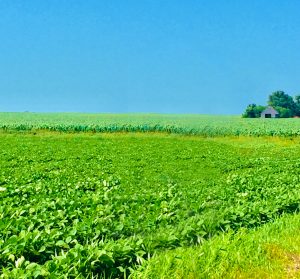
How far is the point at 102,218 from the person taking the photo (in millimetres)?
8031

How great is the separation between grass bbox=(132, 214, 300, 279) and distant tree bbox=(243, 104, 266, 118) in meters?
87.8

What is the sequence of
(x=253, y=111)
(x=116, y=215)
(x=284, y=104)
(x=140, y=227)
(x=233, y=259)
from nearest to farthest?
(x=233, y=259)
(x=140, y=227)
(x=116, y=215)
(x=253, y=111)
(x=284, y=104)

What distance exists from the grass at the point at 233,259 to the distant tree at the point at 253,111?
87.8 m

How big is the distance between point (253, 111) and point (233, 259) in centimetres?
8975

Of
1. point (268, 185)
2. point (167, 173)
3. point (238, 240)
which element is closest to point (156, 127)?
point (167, 173)

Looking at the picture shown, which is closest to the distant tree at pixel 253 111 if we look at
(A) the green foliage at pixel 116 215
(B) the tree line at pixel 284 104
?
(B) the tree line at pixel 284 104

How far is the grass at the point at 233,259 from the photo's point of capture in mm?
6262

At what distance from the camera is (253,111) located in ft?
309

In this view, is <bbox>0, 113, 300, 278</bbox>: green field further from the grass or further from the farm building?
the farm building

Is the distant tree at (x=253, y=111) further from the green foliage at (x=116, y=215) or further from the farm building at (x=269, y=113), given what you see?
the green foliage at (x=116, y=215)

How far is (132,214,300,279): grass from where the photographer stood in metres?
6.26

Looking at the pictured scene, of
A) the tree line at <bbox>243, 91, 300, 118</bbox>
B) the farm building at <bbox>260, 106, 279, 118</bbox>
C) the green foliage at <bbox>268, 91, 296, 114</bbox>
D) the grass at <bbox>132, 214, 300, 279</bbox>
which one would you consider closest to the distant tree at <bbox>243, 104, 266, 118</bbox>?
the farm building at <bbox>260, 106, 279, 118</bbox>

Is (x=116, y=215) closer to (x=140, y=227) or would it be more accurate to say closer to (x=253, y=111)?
(x=140, y=227)

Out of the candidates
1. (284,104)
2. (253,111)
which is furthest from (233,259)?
(284,104)
